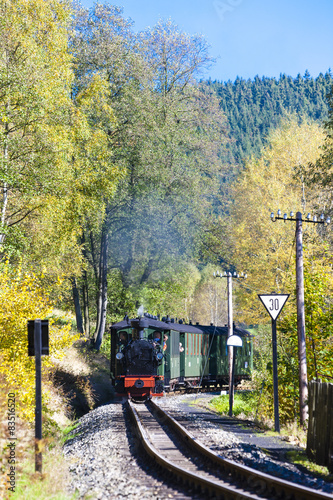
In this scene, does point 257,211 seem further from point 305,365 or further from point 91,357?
point 305,365

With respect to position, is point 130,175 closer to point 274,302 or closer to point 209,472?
point 274,302

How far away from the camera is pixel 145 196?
32.5 meters

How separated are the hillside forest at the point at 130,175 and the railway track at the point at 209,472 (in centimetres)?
536

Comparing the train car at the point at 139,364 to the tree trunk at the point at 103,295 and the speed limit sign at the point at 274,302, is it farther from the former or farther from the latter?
the tree trunk at the point at 103,295

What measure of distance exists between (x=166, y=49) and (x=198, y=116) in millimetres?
5133

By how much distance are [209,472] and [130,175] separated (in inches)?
1002

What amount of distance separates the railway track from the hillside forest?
536 cm

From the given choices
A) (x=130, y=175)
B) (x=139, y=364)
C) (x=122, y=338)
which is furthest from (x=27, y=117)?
(x=130, y=175)

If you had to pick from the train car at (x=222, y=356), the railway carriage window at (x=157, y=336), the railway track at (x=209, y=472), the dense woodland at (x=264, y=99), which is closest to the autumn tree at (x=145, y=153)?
the train car at (x=222, y=356)

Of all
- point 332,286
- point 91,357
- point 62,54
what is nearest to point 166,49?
point 62,54

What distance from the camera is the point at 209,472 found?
356 inches

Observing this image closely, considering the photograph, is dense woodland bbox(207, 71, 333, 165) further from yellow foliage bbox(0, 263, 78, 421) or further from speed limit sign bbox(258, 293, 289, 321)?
yellow foliage bbox(0, 263, 78, 421)

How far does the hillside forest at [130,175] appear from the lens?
760 inches

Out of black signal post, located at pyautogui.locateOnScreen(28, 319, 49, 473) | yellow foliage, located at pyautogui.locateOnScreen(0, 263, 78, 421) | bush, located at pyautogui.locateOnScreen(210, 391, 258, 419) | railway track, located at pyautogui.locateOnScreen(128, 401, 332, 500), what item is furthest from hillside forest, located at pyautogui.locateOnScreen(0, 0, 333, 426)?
black signal post, located at pyautogui.locateOnScreen(28, 319, 49, 473)
